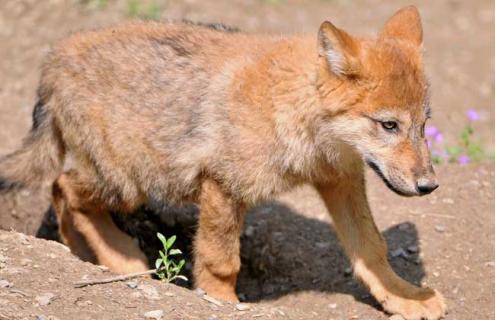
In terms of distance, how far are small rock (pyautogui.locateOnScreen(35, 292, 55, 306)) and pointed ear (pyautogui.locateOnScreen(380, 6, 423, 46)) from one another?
2.88m

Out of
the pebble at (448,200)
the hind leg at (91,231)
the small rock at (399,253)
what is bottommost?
the hind leg at (91,231)

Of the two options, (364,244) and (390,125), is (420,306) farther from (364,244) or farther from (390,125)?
(390,125)

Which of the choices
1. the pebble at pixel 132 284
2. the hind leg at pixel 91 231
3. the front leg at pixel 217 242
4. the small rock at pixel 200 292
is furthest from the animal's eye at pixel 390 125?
the hind leg at pixel 91 231

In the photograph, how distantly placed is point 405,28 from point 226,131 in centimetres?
150

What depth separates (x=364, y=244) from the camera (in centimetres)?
629

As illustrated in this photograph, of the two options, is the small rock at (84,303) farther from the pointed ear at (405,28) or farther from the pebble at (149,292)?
the pointed ear at (405,28)

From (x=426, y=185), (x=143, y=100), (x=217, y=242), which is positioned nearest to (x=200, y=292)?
(x=217, y=242)

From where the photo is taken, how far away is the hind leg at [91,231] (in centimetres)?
712

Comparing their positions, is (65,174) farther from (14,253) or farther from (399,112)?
(399,112)

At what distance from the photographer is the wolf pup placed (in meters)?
5.50

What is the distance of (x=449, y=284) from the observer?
641 centimetres

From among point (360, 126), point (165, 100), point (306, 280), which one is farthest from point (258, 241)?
point (360, 126)

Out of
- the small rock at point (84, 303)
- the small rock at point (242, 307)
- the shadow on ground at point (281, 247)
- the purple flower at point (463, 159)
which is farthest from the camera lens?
the purple flower at point (463, 159)

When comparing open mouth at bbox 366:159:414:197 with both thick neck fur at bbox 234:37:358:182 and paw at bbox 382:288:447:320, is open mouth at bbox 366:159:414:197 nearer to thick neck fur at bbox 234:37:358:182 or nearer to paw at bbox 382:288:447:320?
thick neck fur at bbox 234:37:358:182
